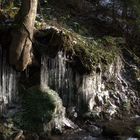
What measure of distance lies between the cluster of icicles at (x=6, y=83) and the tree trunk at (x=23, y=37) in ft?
0.64

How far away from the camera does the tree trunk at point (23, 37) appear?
11.7 metres

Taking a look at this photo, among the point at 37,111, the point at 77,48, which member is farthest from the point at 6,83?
the point at 77,48

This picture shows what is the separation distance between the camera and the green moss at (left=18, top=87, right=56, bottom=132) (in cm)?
1117

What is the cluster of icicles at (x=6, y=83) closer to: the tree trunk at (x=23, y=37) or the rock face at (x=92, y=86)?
the tree trunk at (x=23, y=37)

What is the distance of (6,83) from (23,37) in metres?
1.20

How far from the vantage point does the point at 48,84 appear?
40.9 feet

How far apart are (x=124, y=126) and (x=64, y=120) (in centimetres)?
169

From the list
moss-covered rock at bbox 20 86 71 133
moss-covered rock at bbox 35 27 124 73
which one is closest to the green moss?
moss-covered rock at bbox 20 86 71 133

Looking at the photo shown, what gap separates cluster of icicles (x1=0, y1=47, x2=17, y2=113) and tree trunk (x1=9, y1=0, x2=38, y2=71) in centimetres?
20

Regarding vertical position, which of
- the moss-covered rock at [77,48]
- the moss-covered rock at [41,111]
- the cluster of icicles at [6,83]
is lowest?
the moss-covered rock at [41,111]

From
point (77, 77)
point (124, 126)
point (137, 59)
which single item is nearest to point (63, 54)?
point (77, 77)

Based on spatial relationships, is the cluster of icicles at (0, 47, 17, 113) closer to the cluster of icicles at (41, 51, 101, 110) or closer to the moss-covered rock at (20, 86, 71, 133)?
the moss-covered rock at (20, 86, 71, 133)

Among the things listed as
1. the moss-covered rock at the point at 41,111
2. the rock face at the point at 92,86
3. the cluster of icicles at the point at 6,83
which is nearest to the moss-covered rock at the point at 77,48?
the rock face at the point at 92,86

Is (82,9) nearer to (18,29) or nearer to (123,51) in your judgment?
(123,51)
